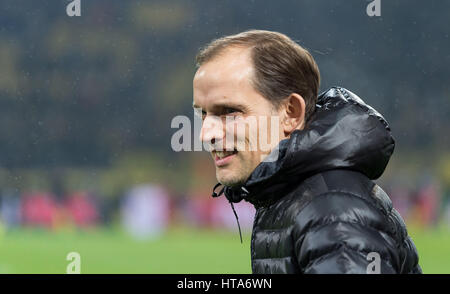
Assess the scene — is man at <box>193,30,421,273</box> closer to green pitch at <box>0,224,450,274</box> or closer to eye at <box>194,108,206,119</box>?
eye at <box>194,108,206,119</box>

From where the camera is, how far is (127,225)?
Answer: 1770cm

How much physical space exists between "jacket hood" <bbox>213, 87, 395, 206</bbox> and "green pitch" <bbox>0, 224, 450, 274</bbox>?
8755mm

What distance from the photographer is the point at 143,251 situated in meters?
13.7

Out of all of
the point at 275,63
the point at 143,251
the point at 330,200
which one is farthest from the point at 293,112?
the point at 143,251

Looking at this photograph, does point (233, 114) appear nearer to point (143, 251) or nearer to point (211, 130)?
point (211, 130)

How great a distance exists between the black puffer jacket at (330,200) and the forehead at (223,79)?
137 mm

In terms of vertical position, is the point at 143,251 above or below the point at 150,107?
below

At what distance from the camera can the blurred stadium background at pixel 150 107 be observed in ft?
57.3

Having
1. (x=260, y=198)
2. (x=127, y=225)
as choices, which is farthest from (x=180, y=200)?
(x=260, y=198)

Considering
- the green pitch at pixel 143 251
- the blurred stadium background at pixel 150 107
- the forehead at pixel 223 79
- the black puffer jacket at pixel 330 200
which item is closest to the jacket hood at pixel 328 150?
the black puffer jacket at pixel 330 200

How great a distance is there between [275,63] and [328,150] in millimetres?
208

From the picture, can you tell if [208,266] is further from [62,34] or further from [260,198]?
[62,34]

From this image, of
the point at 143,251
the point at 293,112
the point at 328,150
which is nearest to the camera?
the point at 328,150

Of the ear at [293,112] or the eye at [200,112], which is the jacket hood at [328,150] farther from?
the eye at [200,112]
